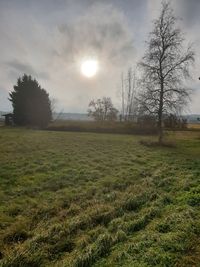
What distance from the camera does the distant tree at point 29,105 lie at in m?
43.5

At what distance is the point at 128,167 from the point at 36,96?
35.4 meters

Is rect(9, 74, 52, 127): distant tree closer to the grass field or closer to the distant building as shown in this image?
the distant building

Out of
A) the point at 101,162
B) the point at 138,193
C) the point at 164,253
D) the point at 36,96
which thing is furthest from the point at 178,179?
the point at 36,96

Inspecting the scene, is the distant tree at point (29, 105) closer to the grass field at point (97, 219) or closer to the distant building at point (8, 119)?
the distant building at point (8, 119)

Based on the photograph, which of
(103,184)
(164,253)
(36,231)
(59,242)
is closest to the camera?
(164,253)

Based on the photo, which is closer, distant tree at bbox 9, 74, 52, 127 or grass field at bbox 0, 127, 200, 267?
grass field at bbox 0, 127, 200, 267

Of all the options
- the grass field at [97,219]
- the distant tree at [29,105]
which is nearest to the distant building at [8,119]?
the distant tree at [29,105]

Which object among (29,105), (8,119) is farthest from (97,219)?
(8,119)

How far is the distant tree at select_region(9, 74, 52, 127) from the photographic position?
43.5m

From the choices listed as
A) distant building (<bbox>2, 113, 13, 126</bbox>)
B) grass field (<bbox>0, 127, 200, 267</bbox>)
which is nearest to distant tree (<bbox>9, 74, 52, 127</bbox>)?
distant building (<bbox>2, 113, 13, 126</bbox>)

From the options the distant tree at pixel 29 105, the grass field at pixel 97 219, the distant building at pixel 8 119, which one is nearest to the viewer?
the grass field at pixel 97 219

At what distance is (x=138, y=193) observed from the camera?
8.12 meters

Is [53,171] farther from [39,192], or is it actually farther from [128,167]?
[128,167]

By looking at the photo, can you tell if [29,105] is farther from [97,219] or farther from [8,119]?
[97,219]
